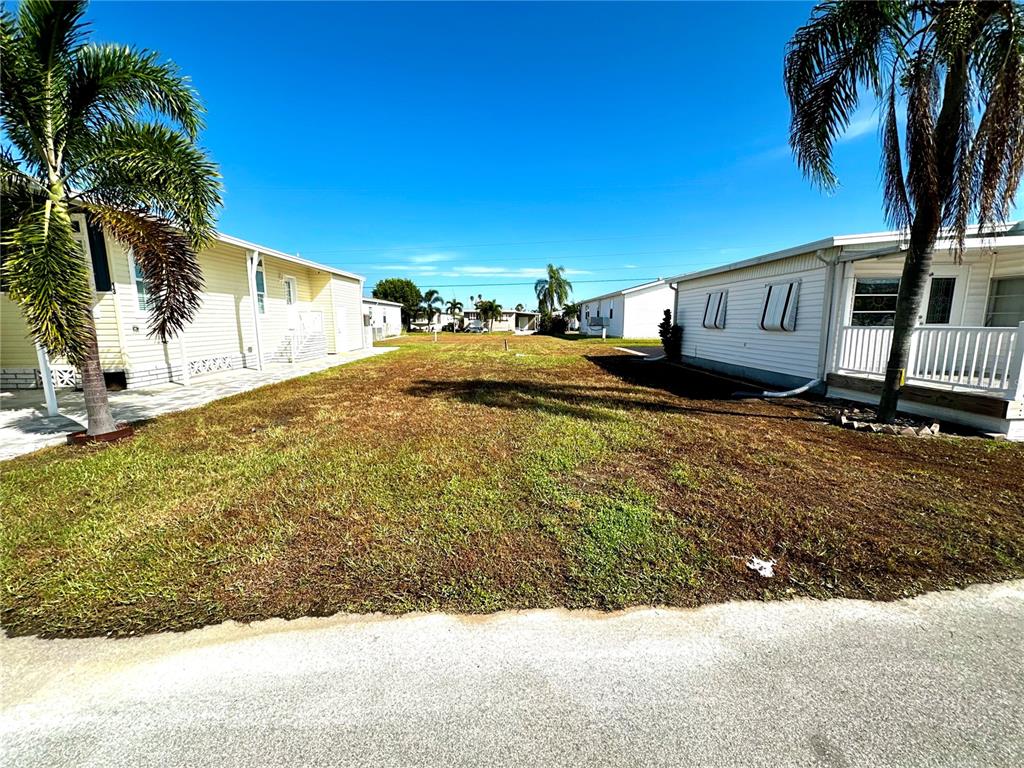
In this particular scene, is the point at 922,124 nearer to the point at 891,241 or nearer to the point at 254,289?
the point at 891,241

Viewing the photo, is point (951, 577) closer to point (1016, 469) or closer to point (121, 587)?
point (1016, 469)

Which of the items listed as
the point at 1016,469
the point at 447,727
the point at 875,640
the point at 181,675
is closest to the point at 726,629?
the point at 875,640

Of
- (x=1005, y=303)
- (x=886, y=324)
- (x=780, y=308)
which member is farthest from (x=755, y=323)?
(x=1005, y=303)

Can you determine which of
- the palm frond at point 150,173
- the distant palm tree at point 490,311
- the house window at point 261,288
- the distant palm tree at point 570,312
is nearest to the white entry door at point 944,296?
the palm frond at point 150,173

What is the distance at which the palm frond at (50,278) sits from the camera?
422cm

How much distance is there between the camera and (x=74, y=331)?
14.9ft

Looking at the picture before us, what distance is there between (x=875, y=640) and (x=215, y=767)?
9.51 feet

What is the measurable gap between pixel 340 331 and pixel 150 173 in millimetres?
13551

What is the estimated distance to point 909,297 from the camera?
5.62m

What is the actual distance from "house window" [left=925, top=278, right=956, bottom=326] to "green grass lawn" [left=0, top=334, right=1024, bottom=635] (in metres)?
5.00

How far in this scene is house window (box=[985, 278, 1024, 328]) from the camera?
8047 millimetres

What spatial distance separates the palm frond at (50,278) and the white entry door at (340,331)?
13.4 metres

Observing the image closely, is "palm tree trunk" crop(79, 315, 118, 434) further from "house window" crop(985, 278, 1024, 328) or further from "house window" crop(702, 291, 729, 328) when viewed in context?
"house window" crop(985, 278, 1024, 328)

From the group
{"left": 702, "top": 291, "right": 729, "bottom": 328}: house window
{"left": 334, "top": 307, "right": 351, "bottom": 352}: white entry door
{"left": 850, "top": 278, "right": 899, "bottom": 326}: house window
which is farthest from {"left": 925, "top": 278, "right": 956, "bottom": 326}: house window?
{"left": 334, "top": 307, "right": 351, "bottom": 352}: white entry door
